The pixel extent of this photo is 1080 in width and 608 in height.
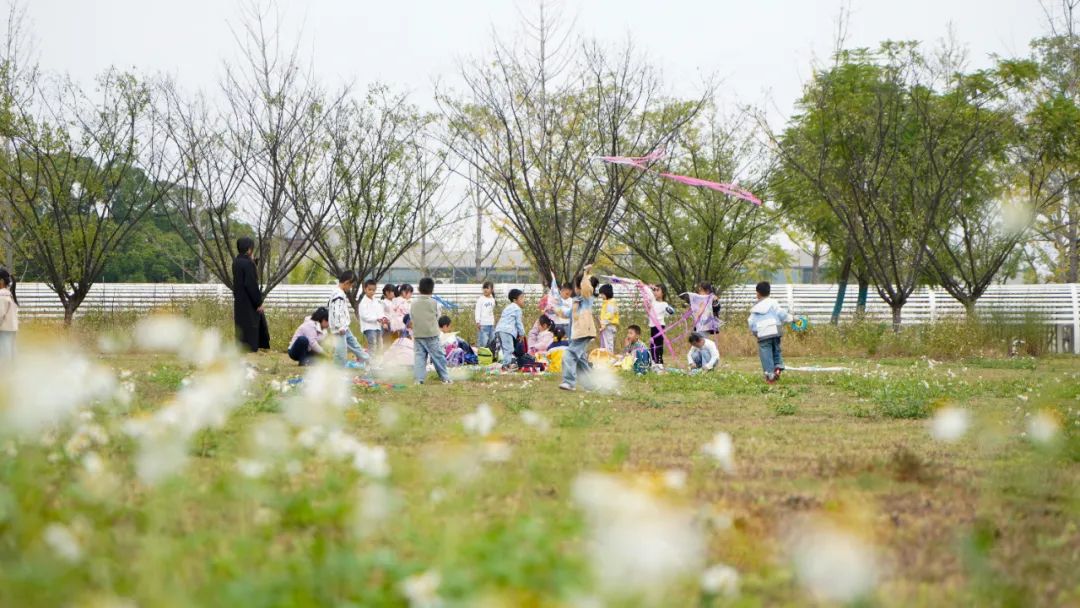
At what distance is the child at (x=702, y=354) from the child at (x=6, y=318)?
8.69 meters

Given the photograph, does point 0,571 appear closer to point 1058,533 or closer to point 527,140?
point 1058,533

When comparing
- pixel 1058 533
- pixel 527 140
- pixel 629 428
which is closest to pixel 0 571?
pixel 1058 533

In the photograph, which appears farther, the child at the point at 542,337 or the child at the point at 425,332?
the child at the point at 542,337

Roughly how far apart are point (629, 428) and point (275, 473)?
4352 mm

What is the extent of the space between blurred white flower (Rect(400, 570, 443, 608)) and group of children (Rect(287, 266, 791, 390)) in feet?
32.1

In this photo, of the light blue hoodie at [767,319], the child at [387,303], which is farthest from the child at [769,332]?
the child at [387,303]

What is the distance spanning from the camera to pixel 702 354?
16016 millimetres

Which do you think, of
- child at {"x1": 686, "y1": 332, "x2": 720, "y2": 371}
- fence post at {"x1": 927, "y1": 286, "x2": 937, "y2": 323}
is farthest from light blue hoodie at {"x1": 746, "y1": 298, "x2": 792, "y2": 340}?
fence post at {"x1": 927, "y1": 286, "x2": 937, "y2": 323}

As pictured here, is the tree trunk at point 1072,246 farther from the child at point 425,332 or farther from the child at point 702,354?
the child at point 425,332

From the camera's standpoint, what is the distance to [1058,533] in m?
4.43

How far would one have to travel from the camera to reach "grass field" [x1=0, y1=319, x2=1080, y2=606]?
2.53 meters

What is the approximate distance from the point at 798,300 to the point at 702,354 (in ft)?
49.2

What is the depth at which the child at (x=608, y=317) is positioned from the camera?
49.4 ft

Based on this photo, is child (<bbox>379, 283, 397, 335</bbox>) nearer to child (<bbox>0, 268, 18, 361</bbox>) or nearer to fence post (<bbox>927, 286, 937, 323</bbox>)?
child (<bbox>0, 268, 18, 361</bbox>)
